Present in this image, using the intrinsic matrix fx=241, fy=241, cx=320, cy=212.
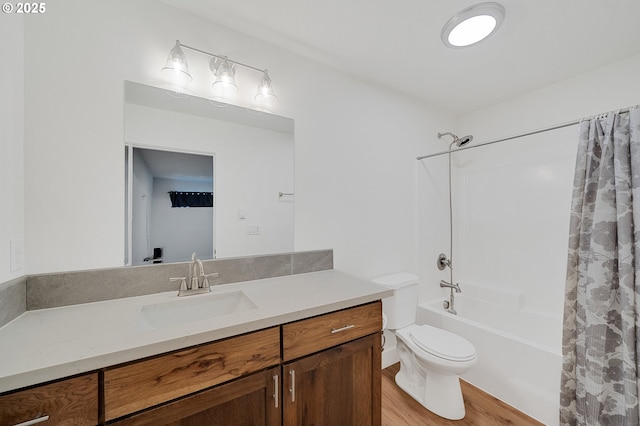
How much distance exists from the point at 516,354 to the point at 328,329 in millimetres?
1463

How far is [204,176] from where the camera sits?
135 centimetres

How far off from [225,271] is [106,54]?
1.18 metres

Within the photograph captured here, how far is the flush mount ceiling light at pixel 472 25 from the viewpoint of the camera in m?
1.25

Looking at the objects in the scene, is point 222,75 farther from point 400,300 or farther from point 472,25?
point 400,300

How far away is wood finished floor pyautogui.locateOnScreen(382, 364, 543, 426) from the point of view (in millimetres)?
1495

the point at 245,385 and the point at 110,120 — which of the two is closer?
the point at 245,385

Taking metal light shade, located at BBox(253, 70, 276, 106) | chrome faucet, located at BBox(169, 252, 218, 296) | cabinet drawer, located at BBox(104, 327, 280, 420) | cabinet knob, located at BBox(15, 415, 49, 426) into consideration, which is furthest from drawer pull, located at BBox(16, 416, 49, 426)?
metal light shade, located at BBox(253, 70, 276, 106)

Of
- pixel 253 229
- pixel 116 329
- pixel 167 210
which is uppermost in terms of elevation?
pixel 167 210

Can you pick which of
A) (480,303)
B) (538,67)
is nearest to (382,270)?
(480,303)

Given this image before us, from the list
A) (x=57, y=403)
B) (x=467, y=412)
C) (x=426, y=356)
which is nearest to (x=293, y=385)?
(x=57, y=403)

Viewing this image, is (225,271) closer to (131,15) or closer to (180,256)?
(180,256)

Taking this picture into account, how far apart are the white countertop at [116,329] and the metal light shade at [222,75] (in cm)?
110

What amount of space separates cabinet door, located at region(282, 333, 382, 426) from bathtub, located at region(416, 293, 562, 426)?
3.51 feet

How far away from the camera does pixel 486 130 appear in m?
2.42
